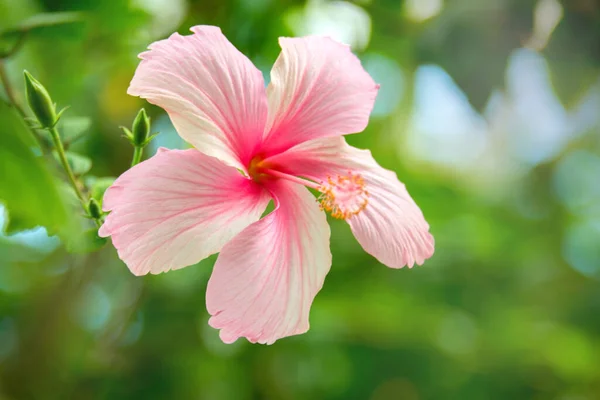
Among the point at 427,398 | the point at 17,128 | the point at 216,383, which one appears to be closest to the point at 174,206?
the point at 17,128

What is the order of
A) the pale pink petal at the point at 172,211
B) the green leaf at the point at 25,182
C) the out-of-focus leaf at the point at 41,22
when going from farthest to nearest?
the out-of-focus leaf at the point at 41,22 < the pale pink petal at the point at 172,211 < the green leaf at the point at 25,182

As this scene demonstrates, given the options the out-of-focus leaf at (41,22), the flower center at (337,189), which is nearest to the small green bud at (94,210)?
the flower center at (337,189)

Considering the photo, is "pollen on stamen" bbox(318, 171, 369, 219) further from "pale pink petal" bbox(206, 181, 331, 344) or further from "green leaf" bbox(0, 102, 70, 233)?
"green leaf" bbox(0, 102, 70, 233)

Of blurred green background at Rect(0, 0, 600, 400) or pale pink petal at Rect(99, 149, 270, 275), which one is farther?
blurred green background at Rect(0, 0, 600, 400)

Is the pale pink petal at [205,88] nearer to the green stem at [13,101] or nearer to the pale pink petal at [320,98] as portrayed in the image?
the pale pink petal at [320,98]

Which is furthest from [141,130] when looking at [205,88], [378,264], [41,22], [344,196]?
[378,264]

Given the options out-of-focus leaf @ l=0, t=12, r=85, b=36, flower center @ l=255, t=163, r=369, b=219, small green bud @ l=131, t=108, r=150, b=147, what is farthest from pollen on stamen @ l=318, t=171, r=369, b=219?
out-of-focus leaf @ l=0, t=12, r=85, b=36

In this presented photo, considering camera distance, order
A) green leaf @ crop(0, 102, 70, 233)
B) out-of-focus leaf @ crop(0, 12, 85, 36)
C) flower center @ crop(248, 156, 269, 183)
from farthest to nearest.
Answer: out-of-focus leaf @ crop(0, 12, 85, 36), flower center @ crop(248, 156, 269, 183), green leaf @ crop(0, 102, 70, 233)

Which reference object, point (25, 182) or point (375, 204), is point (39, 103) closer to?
point (25, 182)
